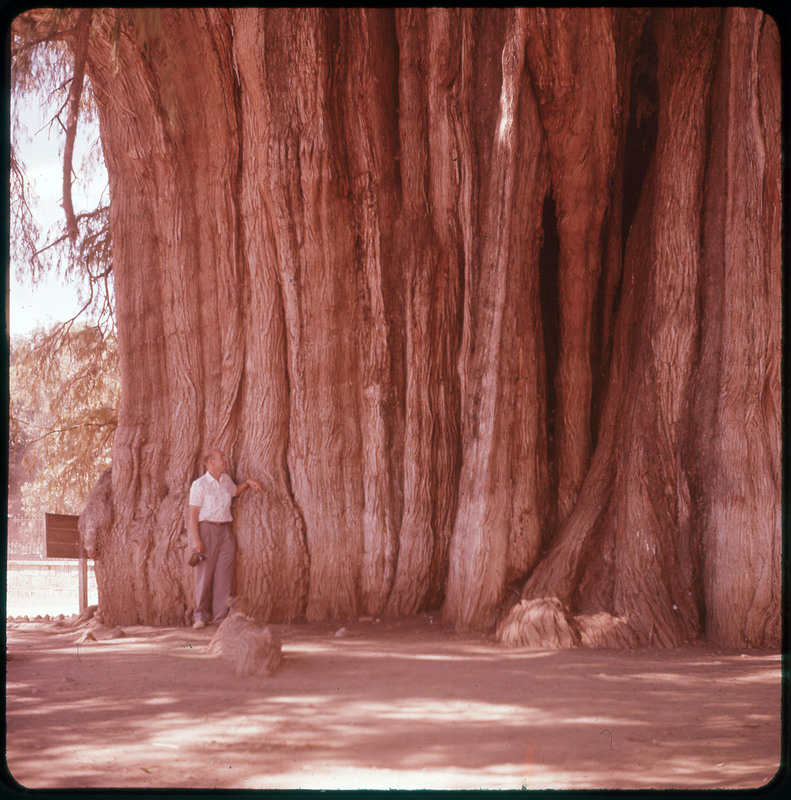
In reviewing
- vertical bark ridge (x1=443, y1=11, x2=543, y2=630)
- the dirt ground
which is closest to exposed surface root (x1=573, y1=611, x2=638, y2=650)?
the dirt ground

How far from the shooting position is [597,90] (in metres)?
6.79

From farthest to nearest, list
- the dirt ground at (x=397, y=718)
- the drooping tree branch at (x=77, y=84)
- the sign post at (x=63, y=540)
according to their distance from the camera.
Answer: the sign post at (x=63, y=540) < the drooping tree branch at (x=77, y=84) < the dirt ground at (x=397, y=718)

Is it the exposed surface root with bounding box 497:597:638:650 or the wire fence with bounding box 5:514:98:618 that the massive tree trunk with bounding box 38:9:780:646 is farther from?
the wire fence with bounding box 5:514:98:618

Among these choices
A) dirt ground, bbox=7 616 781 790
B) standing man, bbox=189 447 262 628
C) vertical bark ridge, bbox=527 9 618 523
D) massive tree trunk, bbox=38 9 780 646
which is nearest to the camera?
dirt ground, bbox=7 616 781 790

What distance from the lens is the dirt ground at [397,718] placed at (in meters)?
3.62

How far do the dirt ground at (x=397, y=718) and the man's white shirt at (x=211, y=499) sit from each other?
1263 millimetres

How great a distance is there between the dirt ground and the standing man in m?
0.93

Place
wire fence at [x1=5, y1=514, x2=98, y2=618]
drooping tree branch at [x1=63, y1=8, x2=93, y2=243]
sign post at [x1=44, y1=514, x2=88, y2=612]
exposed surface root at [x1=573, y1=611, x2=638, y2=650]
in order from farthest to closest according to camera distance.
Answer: wire fence at [x1=5, y1=514, x2=98, y2=618], sign post at [x1=44, y1=514, x2=88, y2=612], exposed surface root at [x1=573, y1=611, x2=638, y2=650], drooping tree branch at [x1=63, y1=8, x2=93, y2=243]

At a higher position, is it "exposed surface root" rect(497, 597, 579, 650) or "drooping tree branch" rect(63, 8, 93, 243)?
"drooping tree branch" rect(63, 8, 93, 243)

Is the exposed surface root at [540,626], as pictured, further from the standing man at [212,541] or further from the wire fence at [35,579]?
the wire fence at [35,579]

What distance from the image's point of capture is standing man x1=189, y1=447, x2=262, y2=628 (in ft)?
23.4

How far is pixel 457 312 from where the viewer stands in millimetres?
7500

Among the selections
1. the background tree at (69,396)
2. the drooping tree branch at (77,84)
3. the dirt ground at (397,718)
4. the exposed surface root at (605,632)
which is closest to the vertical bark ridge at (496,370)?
the dirt ground at (397,718)

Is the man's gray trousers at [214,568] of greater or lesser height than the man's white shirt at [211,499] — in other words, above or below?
below
